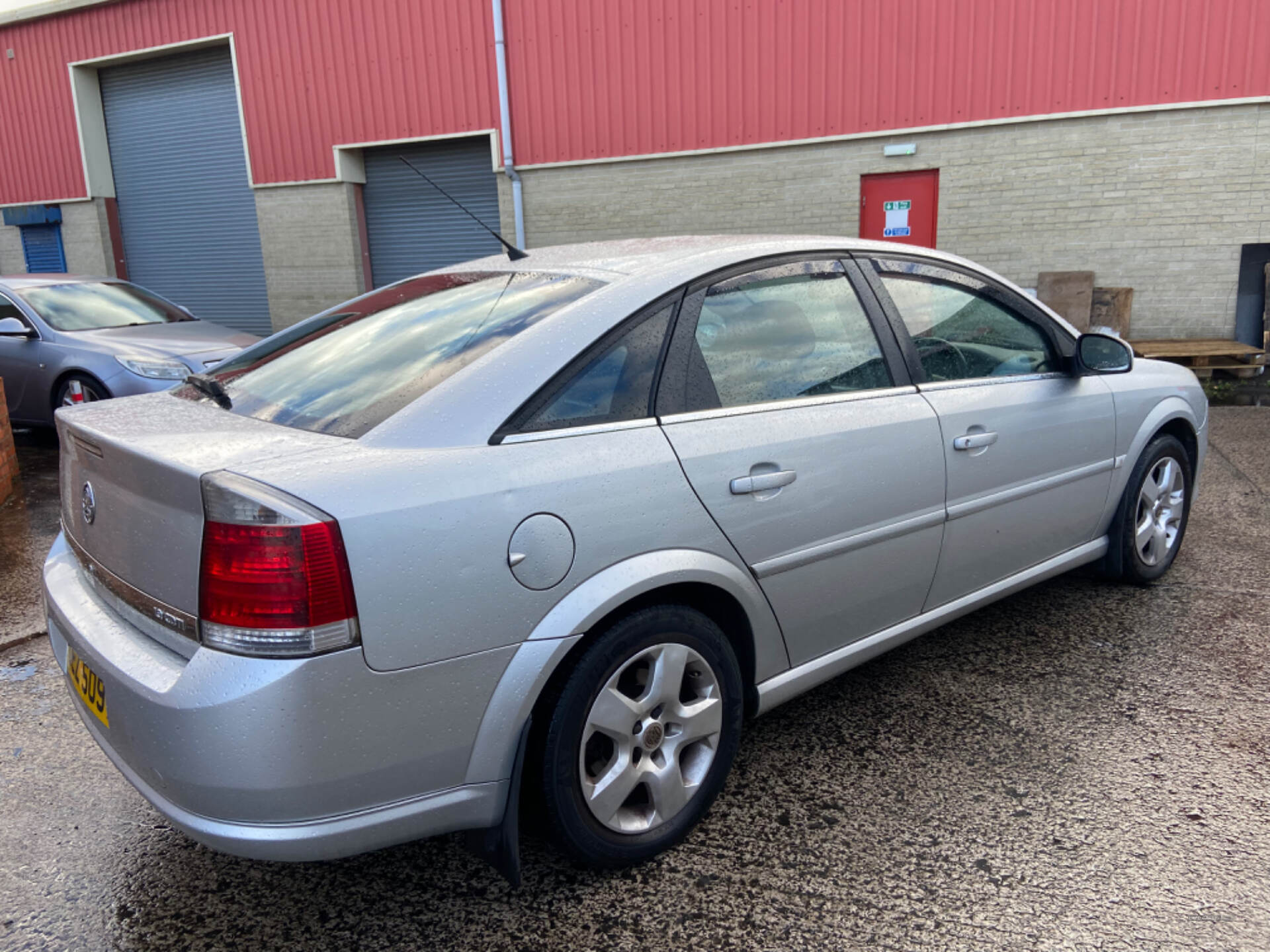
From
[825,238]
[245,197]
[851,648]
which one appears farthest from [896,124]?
[245,197]

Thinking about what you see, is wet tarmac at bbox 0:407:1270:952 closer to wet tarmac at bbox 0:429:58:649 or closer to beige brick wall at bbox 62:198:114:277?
wet tarmac at bbox 0:429:58:649

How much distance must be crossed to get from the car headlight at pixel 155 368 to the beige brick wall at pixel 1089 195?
688cm

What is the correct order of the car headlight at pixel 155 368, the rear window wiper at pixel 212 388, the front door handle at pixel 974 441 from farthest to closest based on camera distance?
the car headlight at pixel 155 368, the front door handle at pixel 974 441, the rear window wiper at pixel 212 388

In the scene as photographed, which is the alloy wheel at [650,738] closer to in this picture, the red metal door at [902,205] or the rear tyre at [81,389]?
the rear tyre at [81,389]

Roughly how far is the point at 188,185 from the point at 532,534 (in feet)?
53.2

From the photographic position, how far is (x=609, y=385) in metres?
2.26

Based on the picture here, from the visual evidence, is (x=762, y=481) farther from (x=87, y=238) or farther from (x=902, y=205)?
(x=87, y=238)

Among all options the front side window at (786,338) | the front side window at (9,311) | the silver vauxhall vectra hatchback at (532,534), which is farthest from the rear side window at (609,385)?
the front side window at (9,311)

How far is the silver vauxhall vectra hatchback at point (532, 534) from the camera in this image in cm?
179

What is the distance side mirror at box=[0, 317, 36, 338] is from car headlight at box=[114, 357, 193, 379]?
3.30 ft

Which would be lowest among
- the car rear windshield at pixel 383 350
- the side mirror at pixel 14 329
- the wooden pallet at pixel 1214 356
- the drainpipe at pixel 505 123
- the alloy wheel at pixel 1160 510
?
the wooden pallet at pixel 1214 356

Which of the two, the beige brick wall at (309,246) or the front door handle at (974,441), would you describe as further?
the beige brick wall at (309,246)

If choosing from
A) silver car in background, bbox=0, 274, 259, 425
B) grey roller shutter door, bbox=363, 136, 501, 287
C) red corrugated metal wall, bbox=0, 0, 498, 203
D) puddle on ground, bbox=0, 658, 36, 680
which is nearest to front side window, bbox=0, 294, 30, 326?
silver car in background, bbox=0, 274, 259, 425

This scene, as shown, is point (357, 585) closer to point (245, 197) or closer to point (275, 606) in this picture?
point (275, 606)
